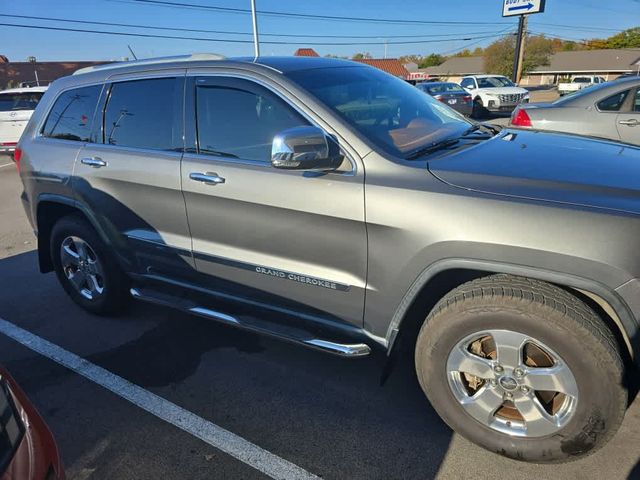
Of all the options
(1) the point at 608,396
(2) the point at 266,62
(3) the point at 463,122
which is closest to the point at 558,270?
(1) the point at 608,396

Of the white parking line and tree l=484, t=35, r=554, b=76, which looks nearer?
the white parking line

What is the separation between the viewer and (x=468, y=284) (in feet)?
7.48

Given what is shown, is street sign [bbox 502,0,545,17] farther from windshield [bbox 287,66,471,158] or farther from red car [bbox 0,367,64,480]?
red car [bbox 0,367,64,480]

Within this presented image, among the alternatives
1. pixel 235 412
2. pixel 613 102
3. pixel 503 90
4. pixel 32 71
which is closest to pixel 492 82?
pixel 503 90

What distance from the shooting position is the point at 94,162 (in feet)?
11.4

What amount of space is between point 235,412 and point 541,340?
1703mm

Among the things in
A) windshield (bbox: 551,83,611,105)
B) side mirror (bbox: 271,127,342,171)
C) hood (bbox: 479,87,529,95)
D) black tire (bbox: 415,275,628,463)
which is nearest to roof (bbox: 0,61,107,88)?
hood (bbox: 479,87,529,95)

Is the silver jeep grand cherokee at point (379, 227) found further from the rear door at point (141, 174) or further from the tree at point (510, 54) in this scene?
the tree at point (510, 54)

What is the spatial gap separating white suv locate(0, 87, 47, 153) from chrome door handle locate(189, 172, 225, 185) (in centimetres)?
1140

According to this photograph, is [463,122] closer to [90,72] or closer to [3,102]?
[90,72]

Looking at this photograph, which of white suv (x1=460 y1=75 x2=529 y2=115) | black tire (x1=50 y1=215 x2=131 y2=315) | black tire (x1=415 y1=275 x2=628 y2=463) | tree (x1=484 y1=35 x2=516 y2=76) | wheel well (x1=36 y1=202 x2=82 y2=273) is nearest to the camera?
black tire (x1=415 y1=275 x2=628 y2=463)

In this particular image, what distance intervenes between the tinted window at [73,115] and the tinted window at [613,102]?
5.52 meters

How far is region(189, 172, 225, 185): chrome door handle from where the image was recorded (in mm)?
2824

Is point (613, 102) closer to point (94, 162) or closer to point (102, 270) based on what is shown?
point (94, 162)
